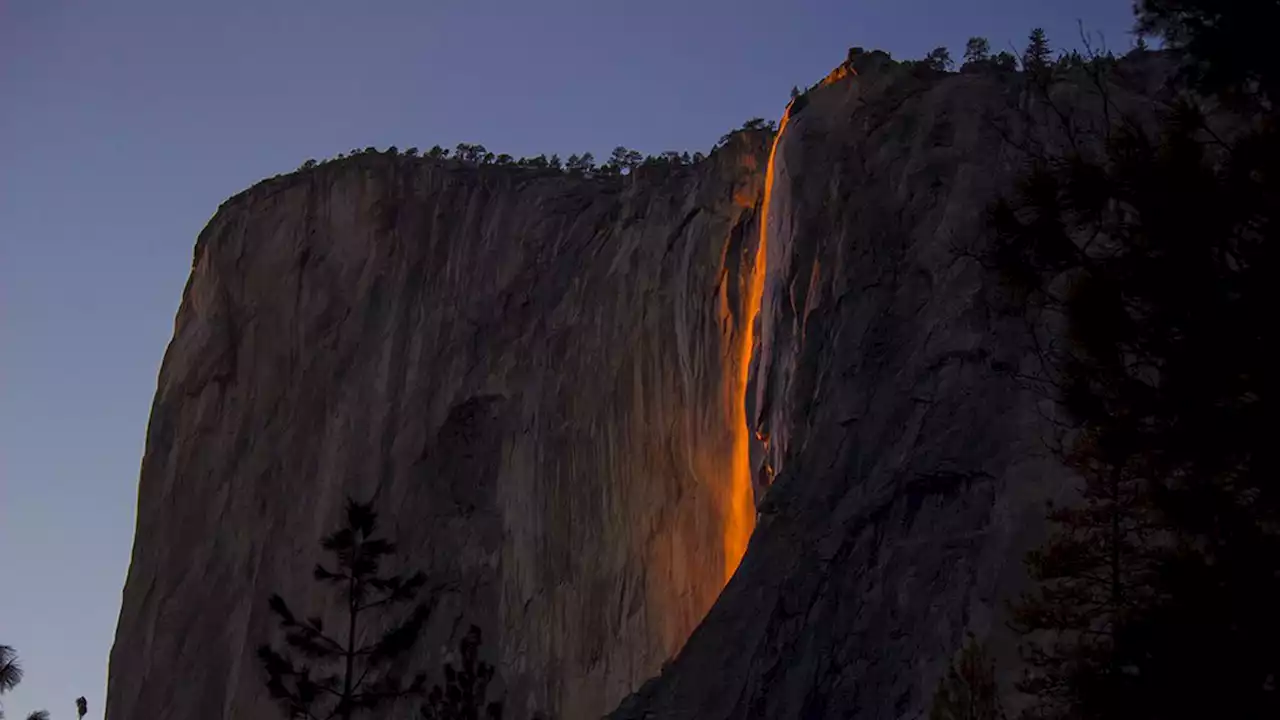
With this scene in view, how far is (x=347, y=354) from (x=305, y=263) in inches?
148

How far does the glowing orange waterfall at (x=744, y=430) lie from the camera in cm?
3622

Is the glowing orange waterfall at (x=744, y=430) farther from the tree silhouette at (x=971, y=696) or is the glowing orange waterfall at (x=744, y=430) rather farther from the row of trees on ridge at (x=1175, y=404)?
the row of trees on ridge at (x=1175, y=404)

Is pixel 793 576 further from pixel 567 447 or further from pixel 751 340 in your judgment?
pixel 567 447

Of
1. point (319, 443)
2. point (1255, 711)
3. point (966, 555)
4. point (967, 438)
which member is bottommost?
point (1255, 711)

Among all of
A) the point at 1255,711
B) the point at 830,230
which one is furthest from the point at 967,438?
the point at 1255,711

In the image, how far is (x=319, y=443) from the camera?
52156mm

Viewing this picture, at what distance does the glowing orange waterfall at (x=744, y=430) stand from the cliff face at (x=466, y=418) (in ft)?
0.45

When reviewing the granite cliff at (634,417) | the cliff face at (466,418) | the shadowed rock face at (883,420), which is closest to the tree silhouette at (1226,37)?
the shadowed rock face at (883,420)

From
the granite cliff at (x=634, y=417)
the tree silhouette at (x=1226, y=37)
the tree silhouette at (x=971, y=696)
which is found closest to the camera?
the tree silhouette at (x=1226, y=37)

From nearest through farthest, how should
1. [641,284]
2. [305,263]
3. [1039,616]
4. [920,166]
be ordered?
[1039,616]
[920,166]
[641,284]
[305,263]

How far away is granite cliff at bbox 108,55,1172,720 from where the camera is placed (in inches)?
1057

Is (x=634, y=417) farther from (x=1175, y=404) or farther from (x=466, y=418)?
(x=1175, y=404)

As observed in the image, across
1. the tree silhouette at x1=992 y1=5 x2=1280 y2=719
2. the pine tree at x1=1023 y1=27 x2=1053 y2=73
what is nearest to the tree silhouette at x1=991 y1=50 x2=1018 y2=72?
the pine tree at x1=1023 y1=27 x2=1053 y2=73

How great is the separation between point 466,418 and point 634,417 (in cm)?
745
